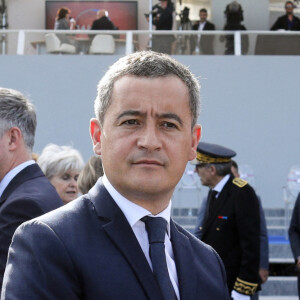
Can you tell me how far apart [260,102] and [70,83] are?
128 inches

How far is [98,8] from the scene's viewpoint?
15984mm

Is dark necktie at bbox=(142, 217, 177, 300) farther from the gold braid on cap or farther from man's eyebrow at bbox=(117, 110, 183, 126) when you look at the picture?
the gold braid on cap

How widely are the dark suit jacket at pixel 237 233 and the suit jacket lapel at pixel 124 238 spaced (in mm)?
3196

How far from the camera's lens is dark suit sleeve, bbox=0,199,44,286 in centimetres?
219

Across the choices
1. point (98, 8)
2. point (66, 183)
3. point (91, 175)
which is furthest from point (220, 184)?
point (98, 8)

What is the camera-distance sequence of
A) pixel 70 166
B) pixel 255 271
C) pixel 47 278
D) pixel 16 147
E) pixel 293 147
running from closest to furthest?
1. pixel 47 278
2. pixel 16 147
3. pixel 70 166
4. pixel 255 271
5. pixel 293 147

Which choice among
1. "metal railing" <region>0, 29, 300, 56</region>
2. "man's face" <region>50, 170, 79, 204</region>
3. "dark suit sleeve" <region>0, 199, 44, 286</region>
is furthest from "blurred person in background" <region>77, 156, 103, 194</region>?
"metal railing" <region>0, 29, 300, 56</region>

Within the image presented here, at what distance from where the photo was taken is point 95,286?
4.67 ft

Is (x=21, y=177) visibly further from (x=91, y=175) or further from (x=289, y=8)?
(x=289, y=8)

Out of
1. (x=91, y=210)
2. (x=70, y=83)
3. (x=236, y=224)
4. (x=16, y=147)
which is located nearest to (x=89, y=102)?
(x=70, y=83)

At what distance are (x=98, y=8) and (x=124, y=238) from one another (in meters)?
14.9

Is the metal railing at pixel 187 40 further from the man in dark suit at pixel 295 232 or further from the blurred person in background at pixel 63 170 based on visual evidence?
the blurred person in background at pixel 63 170

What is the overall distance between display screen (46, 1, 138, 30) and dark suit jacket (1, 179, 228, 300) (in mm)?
14689

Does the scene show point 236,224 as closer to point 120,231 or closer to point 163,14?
point 120,231
